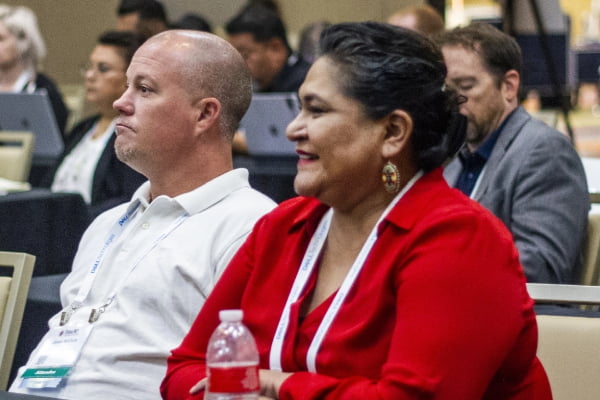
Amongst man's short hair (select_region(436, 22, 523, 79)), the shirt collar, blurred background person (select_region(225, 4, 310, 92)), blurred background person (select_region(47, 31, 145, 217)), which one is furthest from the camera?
blurred background person (select_region(225, 4, 310, 92))

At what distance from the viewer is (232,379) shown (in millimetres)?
1358

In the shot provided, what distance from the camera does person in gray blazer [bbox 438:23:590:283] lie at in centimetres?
273

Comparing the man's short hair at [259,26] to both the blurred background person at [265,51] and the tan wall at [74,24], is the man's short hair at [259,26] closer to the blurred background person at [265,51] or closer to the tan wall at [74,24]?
the blurred background person at [265,51]

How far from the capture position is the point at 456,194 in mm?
1581

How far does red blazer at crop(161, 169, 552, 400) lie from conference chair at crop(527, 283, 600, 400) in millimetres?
177

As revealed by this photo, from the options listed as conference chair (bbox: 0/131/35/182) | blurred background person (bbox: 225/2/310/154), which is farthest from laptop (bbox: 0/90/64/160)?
blurred background person (bbox: 225/2/310/154)

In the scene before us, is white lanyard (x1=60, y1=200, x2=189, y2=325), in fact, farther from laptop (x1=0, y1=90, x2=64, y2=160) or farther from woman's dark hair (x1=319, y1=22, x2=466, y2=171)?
laptop (x1=0, y1=90, x2=64, y2=160)

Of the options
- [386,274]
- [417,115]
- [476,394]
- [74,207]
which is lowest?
[74,207]

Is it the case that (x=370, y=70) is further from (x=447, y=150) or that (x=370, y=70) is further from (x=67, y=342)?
(x=67, y=342)

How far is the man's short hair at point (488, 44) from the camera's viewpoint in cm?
302

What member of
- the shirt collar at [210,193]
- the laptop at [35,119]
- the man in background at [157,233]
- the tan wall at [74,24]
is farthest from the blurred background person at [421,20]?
the tan wall at [74,24]

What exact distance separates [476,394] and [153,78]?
1.16 meters

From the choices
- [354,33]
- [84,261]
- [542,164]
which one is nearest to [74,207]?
[84,261]

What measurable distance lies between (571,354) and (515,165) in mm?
1176
